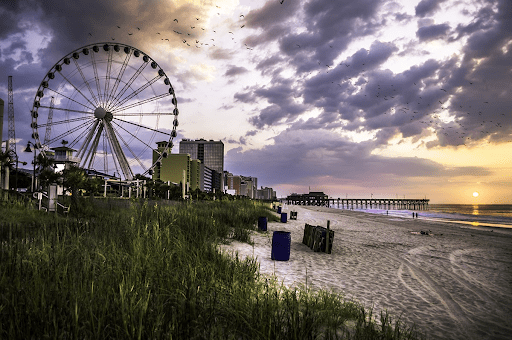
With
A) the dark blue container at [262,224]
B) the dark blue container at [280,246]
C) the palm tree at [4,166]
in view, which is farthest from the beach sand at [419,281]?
the palm tree at [4,166]

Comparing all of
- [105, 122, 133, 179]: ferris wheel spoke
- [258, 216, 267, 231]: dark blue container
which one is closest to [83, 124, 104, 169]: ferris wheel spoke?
[105, 122, 133, 179]: ferris wheel spoke

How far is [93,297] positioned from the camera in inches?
122

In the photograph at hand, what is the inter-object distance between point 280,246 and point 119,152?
3110 centimetres

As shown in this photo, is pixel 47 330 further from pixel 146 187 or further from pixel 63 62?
pixel 146 187

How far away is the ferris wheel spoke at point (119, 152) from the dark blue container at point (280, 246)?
2960cm

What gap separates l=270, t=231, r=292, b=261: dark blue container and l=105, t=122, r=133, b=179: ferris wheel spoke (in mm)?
29595

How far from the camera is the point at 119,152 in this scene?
33.2 metres

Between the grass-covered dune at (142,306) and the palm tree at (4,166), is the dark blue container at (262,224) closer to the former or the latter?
the grass-covered dune at (142,306)

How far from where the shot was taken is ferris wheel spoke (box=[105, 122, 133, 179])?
3294cm

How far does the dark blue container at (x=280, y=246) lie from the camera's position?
7.61 meters

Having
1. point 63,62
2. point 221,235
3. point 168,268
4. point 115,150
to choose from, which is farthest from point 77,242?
point 63,62

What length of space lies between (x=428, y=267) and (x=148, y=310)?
8.95 m

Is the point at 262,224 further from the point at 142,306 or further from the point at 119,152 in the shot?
the point at 119,152

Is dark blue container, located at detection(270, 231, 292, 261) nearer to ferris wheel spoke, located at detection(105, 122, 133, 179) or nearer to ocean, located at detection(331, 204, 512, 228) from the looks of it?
ferris wheel spoke, located at detection(105, 122, 133, 179)
